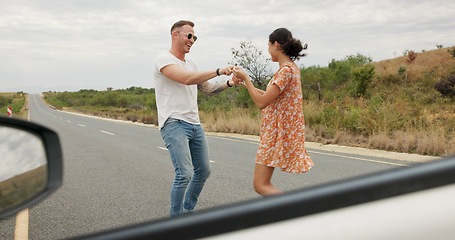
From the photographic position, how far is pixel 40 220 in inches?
220

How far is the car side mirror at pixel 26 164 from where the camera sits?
51.4 inches

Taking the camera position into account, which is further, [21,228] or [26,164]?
[21,228]

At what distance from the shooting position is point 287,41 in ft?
13.4

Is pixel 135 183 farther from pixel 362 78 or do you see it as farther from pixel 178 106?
pixel 362 78

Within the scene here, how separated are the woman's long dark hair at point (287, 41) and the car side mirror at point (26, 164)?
2.84 m

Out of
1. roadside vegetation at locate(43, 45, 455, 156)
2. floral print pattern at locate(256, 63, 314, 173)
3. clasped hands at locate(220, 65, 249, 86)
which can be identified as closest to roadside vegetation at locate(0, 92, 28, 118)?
clasped hands at locate(220, 65, 249, 86)

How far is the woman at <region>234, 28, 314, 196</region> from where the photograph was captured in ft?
13.2

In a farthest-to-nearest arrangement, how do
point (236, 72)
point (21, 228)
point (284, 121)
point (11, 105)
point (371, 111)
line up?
point (11, 105)
point (371, 111)
point (21, 228)
point (284, 121)
point (236, 72)

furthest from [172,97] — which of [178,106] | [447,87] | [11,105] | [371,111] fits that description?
[11,105]

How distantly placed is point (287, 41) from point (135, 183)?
4.48 metres

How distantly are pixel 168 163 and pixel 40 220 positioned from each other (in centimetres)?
461

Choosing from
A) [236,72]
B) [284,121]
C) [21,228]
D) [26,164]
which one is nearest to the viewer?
[26,164]

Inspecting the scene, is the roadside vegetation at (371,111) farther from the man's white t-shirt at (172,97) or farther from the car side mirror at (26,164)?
the car side mirror at (26,164)

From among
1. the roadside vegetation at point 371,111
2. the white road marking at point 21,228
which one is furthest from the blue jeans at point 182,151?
the roadside vegetation at point 371,111
